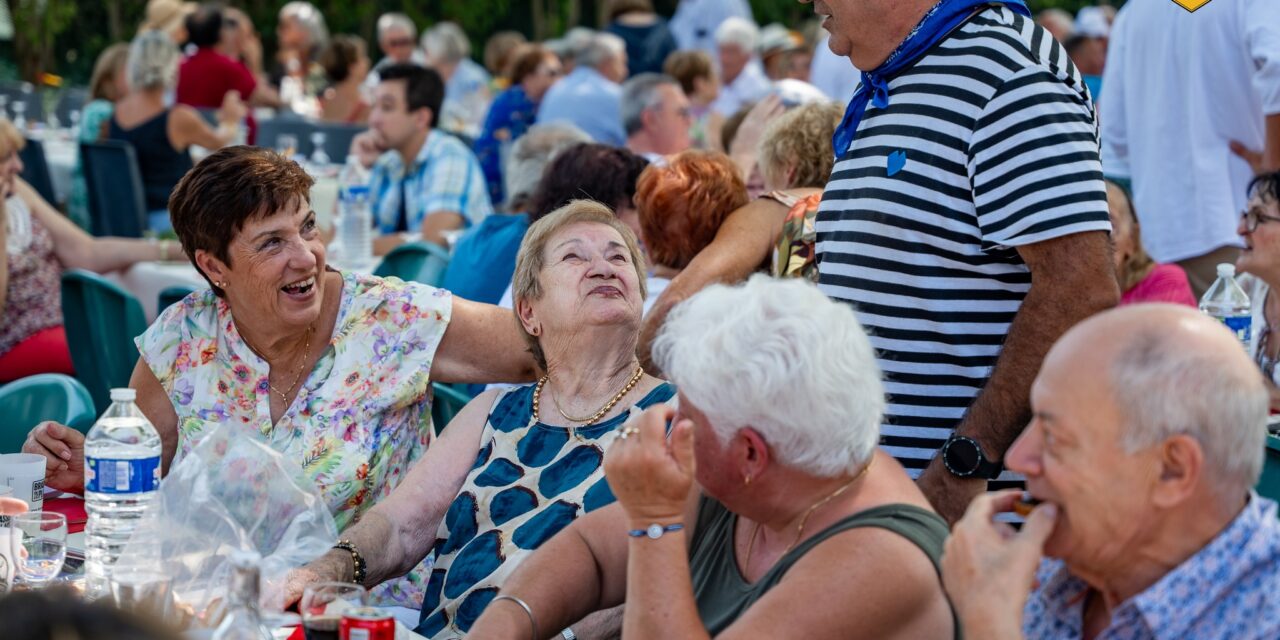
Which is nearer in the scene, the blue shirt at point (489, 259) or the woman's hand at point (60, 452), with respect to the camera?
the woman's hand at point (60, 452)

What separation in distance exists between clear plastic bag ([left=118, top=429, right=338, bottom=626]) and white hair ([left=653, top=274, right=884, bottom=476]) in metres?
0.83

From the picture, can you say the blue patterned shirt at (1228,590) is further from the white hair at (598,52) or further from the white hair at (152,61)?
the white hair at (598,52)

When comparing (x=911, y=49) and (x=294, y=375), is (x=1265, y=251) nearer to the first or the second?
(x=911, y=49)

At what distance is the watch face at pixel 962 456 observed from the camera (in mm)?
2562

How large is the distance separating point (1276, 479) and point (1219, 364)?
1497 mm

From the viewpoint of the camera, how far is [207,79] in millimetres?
10047

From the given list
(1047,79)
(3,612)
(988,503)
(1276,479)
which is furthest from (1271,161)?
(3,612)

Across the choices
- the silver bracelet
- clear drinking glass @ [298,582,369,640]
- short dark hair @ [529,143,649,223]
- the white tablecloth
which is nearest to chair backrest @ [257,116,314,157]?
the white tablecloth

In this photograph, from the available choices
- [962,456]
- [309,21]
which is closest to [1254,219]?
[962,456]

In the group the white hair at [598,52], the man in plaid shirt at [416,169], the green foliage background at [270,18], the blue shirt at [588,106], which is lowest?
the green foliage background at [270,18]

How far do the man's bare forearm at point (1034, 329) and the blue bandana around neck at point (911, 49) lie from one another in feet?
1.61

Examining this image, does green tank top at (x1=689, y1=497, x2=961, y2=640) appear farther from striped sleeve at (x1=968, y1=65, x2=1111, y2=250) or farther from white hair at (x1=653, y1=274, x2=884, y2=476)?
striped sleeve at (x1=968, y1=65, x2=1111, y2=250)

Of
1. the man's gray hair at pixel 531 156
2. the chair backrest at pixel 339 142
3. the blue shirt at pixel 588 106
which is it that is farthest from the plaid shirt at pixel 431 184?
the chair backrest at pixel 339 142

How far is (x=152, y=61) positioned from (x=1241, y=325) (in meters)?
6.65
